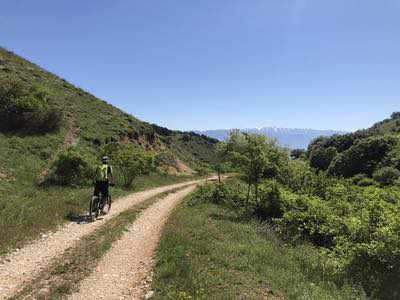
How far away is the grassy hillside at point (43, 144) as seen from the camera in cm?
1356

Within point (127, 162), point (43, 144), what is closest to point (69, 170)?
point (127, 162)

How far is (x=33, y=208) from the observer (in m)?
14.7

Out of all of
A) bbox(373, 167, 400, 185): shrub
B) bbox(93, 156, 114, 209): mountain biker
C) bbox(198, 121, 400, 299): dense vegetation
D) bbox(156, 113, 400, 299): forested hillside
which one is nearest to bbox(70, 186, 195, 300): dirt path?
bbox(156, 113, 400, 299): forested hillside

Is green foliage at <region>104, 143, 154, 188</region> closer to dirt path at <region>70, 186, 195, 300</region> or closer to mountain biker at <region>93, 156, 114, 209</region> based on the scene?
mountain biker at <region>93, 156, 114, 209</region>

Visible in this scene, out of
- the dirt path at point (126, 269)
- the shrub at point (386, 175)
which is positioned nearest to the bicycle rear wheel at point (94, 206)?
the dirt path at point (126, 269)

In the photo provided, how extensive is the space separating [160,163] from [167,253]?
3677 cm

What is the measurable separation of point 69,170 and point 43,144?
7761mm

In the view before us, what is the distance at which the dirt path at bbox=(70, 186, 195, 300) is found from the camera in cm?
772

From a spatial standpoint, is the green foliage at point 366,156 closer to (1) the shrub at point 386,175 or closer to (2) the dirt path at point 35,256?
(1) the shrub at point 386,175

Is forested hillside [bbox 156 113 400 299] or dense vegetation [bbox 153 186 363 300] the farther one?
forested hillside [bbox 156 113 400 299]

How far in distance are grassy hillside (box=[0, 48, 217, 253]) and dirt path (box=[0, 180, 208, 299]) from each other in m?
0.63

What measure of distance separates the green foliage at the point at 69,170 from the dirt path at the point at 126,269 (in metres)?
9.55

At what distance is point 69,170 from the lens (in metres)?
21.3

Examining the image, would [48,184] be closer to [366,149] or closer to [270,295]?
[270,295]
